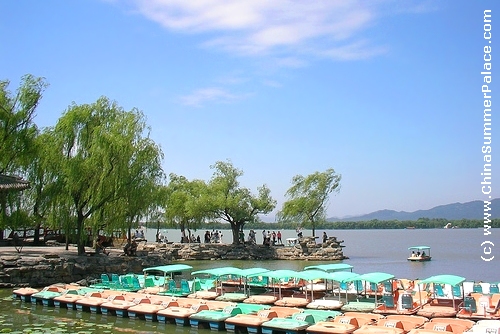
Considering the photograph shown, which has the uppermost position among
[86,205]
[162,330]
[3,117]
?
[3,117]

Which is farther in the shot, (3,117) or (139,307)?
(3,117)

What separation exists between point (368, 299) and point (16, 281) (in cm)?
1884

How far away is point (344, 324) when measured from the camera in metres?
17.4

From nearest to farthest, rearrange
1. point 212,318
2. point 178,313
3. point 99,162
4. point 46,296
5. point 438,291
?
point 212,318 → point 178,313 → point 438,291 → point 46,296 → point 99,162

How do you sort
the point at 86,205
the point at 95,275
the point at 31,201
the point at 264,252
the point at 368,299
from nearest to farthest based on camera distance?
1. the point at 368,299
2. the point at 95,275
3. the point at 86,205
4. the point at 31,201
5. the point at 264,252

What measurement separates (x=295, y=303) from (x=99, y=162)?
1735 centimetres

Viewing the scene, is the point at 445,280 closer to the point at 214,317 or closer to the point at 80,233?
the point at 214,317

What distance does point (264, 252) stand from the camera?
176 feet

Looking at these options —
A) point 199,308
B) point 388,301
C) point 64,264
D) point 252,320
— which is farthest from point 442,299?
point 64,264

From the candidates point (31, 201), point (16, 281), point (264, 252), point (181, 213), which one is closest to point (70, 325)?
point (16, 281)

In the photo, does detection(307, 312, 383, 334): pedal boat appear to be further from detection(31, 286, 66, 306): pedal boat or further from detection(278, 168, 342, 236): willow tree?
detection(278, 168, 342, 236): willow tree

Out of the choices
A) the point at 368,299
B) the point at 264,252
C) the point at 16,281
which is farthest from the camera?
the point at 264,252

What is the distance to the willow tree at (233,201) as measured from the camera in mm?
56781

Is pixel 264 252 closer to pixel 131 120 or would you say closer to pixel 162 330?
pixel 131 120
